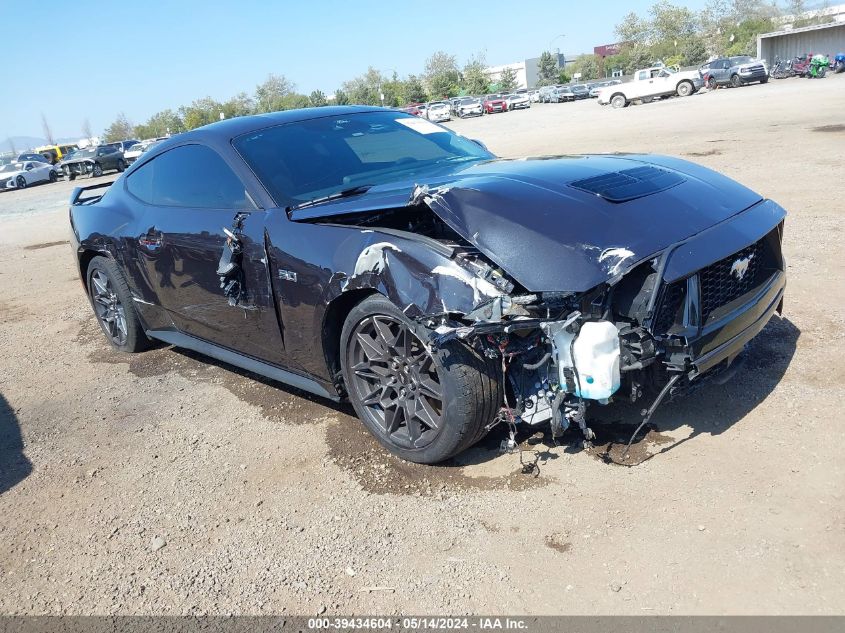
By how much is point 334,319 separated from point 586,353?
1.28 meters

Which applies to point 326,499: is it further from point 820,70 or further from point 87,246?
point 820,70

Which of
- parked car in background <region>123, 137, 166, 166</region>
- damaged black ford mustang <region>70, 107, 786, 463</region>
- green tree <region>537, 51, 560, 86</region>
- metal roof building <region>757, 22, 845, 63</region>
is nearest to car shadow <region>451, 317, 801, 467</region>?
damaged black ford mustang <region>70, 107, 786, 463</region>

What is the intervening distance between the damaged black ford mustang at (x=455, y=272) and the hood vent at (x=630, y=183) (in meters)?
0.01

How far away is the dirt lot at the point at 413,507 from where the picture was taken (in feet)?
7.99

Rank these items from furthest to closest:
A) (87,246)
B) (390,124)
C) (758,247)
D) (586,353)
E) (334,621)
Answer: (87,246)
(390,124)
(758,247)
(586,353)
(334,621)

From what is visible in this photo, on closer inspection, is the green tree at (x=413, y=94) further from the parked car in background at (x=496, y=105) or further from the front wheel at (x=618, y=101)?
the front wheel at (x=618, y=101)

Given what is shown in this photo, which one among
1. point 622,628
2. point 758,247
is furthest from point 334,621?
point 758,247

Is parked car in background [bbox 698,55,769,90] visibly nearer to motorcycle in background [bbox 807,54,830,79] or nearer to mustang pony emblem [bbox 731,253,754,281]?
motorcycle in background [bbox 807,54,830,79]

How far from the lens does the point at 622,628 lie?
2.19 m

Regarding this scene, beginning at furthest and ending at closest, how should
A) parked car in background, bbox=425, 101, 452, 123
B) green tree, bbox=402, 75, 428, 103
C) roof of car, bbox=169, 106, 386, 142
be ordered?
green tree, bbox=402, 75, 428, 103, parked car in background, bbox=425, 101, 452, 123, roof of car, bbox=169, 106, 386, 142

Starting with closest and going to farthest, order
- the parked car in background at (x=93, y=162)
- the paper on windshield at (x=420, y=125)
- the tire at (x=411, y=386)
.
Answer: the tire at (x=411, y=386) → the paper on windshield at (x=420, y=125) → the parked car in background at (x=93, y=162)

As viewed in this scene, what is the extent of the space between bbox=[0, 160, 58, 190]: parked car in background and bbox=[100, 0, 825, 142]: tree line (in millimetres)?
41617

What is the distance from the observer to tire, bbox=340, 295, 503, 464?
287cm

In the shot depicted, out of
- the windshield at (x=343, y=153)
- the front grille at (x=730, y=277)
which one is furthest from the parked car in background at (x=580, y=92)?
the front grille at (x=730, y=277)
